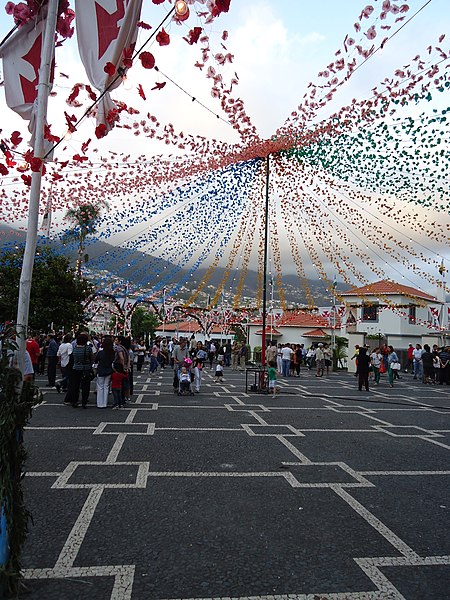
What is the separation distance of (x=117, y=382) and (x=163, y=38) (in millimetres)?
8230

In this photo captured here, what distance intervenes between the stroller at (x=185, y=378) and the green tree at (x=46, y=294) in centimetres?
864

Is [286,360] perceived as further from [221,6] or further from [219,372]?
[221,6]

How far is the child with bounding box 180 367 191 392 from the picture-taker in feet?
45.5

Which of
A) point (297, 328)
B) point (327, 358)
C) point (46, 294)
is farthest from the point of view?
point (297, 328)

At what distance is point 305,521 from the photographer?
182 inches

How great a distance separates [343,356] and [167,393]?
69.5 feet

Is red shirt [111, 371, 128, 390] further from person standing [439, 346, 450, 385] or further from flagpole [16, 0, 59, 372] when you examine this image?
person standing [439, 346, 450, 385]

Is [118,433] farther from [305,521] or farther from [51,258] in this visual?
[51,258]

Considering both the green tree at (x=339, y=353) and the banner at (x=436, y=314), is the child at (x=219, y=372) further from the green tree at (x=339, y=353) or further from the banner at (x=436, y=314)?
the banner at (x=436, y=314)

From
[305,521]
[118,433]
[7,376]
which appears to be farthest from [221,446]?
[7,376]

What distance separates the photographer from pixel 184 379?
13867 millimetres

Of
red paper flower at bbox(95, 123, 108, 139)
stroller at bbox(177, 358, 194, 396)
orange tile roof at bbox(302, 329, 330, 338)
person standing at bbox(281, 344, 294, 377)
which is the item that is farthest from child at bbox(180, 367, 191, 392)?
orange tile roof at bbox(302, 329, 330, 338)

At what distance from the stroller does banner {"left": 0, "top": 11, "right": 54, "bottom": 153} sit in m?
9.46

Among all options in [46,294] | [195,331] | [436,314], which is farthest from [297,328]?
[46,294]
